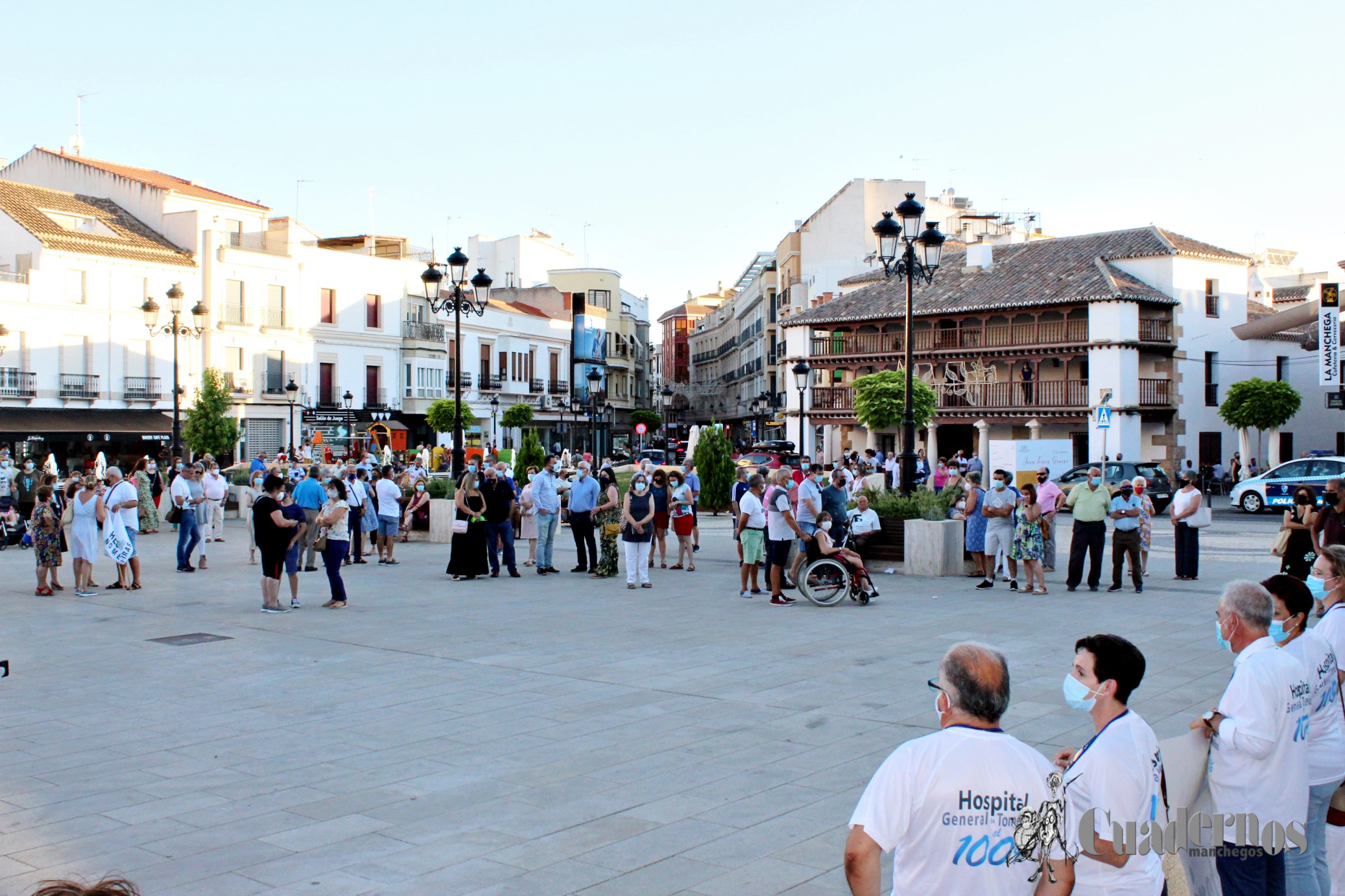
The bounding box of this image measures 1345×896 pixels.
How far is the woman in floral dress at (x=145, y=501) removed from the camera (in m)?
23.5

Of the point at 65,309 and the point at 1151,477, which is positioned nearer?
the point at 1151,477

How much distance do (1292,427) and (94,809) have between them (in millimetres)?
49144

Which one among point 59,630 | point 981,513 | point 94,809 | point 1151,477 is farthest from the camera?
point 1151,477

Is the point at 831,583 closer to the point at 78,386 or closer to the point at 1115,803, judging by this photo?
the point at 1115,803

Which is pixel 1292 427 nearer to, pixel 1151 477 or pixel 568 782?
pixel 1151 477

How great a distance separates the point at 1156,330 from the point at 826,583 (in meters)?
35.5

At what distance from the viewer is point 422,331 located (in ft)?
185

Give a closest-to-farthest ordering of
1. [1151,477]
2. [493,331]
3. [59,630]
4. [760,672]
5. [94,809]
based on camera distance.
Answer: [94,809]
[760,672]
[59,630]
[1151,477]
[493,331]

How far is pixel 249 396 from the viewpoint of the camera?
47.4 m

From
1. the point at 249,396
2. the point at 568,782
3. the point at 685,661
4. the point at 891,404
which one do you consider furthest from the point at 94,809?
the point at 249,396

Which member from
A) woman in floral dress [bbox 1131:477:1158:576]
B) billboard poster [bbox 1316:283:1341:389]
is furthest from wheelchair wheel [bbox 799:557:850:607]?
billboard poster [bbox 1316:283:1341:389]

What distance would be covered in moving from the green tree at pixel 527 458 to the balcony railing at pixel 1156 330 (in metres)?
26.1

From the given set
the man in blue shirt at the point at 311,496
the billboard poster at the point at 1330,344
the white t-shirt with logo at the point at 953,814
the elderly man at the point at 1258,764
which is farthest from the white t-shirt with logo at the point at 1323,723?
the billboard poster at the point at 1330,344

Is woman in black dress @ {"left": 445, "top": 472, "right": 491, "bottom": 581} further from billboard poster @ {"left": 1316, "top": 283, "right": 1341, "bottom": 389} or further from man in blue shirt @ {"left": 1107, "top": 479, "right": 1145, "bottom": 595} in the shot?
billboard poster @ {"left": 1316, "top": 283, "right": 1341, "bottom": 389}
